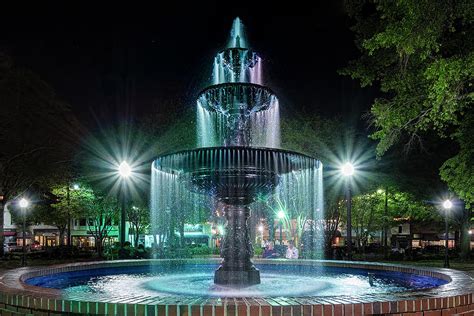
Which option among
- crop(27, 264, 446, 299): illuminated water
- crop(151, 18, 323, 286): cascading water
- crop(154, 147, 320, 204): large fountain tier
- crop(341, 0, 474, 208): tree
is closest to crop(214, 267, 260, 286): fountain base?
crop(151, 18, 323, 286): cascading water

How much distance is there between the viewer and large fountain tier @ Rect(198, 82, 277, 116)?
1086cm

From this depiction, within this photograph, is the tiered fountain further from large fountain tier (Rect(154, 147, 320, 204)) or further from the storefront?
the storefront

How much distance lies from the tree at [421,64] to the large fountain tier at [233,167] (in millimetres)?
3430

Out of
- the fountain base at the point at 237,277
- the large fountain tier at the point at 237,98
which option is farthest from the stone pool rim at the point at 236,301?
the large fountain tier at the point at 237,98

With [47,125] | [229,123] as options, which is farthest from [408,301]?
[47,125]

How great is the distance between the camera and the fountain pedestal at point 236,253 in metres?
10.8

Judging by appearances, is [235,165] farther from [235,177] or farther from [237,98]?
[237,98]

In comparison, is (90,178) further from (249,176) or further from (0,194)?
(249,176)

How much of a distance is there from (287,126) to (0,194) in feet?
58.3

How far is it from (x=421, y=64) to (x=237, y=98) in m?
5.98

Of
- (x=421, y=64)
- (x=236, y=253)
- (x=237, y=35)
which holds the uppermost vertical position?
(x=237, y=35)

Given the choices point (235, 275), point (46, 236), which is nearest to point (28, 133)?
point (235, 275)

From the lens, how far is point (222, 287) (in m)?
10.2

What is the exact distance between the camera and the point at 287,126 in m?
30.2
